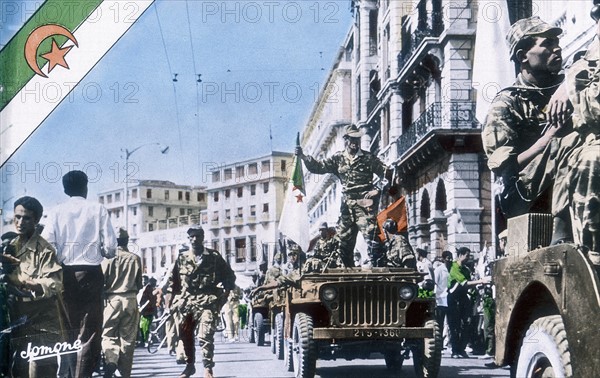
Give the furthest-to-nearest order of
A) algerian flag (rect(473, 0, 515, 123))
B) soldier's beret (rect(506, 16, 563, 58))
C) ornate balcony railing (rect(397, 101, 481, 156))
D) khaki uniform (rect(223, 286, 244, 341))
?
khaki uniform (rect(223, 286, 244, 341)) < ornate balcony railing (rect(397, 101, 481, 156)) < algerian flag (rect(473, 0, 515, 123)) < soldier's beret (rect(506, 16, 563, 58))

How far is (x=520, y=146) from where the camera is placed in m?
3.25

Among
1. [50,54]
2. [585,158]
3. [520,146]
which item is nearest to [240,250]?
[50,54]

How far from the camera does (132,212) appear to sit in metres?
4.34

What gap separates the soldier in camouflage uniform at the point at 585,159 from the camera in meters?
2.82

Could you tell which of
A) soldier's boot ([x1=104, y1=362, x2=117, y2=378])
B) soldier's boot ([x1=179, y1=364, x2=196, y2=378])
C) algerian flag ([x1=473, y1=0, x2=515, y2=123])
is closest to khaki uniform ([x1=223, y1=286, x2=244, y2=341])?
soldier's boot ([x1=179, y1=364, x2=196, y2=378])

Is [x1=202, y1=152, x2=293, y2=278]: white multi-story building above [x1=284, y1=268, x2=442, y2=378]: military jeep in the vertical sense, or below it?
above

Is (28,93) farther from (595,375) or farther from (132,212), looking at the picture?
(595,375)

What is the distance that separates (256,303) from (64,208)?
1588 millimetres

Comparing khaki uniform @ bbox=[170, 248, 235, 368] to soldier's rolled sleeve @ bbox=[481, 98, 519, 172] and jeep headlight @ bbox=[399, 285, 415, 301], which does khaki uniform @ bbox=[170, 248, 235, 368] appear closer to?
jeep headlight @ bbox=[399, 285, 415, 301]

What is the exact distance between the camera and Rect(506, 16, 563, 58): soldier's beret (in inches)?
130

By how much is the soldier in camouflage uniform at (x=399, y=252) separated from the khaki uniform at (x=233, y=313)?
93 cm

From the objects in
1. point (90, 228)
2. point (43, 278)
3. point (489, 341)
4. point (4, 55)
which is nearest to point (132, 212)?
point (90, 228)

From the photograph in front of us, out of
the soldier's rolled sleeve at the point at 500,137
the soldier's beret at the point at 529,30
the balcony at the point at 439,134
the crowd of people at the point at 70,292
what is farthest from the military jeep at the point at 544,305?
the crowd of people at the point at 70,292

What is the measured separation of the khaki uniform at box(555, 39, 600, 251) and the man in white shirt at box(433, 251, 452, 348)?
4.25 feet
